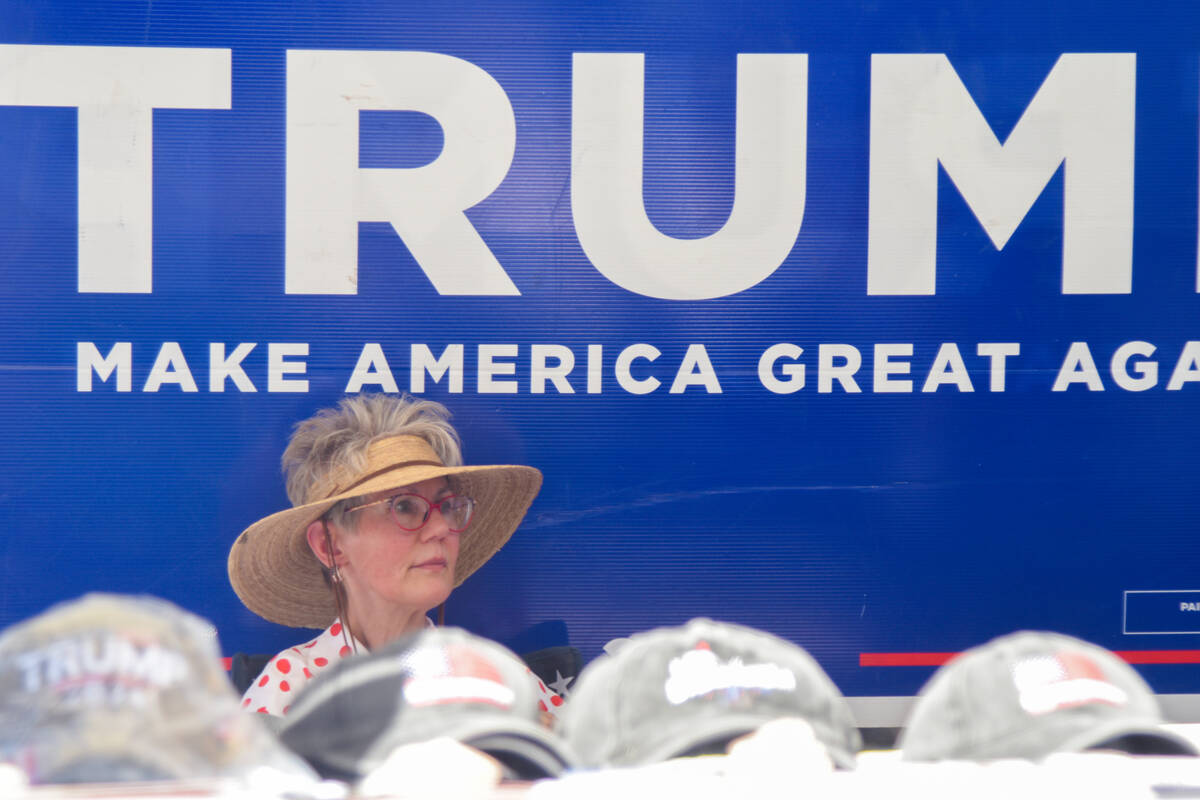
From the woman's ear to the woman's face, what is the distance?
0.04 meters

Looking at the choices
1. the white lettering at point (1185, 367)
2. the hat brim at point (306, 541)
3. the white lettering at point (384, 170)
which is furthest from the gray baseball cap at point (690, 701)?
the white lettering at point (1185, 367)

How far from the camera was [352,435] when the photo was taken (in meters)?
1.93

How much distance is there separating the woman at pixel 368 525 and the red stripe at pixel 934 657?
571mm

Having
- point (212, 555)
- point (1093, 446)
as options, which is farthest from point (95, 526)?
point (1093, 446)

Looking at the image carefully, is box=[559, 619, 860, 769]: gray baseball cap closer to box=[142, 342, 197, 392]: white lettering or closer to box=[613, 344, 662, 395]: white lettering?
box=[613, 344, 662, 395]: white lettering

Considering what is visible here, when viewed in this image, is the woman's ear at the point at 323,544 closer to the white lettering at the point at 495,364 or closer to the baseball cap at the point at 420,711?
the white lettering at the point at 495,364

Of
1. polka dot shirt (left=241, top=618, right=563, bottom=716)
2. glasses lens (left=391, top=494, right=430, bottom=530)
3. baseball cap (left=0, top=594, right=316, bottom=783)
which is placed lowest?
polka dot shirt (left=241, top=618, right=563, bottom=716)

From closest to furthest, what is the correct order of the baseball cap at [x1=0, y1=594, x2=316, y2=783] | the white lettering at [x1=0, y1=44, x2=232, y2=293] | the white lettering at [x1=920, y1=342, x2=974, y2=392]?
the baseball cap at [x1=0, y1=594, x2=316, y2=783], the white lettering at [x1=0, y1=44, x2=232, y2=293], the white lettering at [x1=920, y1=342, x2=974, y2=392]

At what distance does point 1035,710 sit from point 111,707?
33.6 inches

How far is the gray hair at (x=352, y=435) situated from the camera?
6.34ft

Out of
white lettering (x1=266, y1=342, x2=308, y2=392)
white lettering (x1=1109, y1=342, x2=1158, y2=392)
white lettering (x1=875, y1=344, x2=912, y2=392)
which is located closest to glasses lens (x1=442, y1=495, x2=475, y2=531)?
white lettering (x1=266, y1=342, x2=308, y2=392)

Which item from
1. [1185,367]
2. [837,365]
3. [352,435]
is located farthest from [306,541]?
[1185,367]

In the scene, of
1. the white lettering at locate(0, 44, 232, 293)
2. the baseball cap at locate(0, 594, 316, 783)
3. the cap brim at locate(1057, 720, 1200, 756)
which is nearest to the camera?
the baseball cap at locate(0, 594, 316, 783)

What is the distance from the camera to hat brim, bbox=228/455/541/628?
1912 mm
